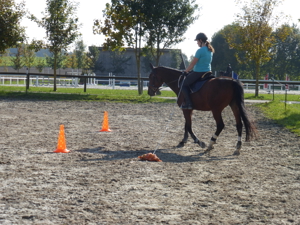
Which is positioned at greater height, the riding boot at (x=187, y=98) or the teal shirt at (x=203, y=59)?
the teal shirt at (x=203, y=59)

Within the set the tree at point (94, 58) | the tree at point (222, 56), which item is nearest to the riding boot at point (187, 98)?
the tree at point (222, 56)

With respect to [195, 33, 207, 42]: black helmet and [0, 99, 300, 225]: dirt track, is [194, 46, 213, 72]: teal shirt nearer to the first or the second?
[195, 33, 207, 42]: black helmet

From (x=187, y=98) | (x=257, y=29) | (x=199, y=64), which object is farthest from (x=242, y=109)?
(x=257, y=29)

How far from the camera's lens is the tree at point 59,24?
30.4 metres

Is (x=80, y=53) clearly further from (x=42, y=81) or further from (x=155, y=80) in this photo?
(x=155, y=80)

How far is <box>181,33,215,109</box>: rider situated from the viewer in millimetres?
9672

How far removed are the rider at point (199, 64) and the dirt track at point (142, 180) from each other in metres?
1.37

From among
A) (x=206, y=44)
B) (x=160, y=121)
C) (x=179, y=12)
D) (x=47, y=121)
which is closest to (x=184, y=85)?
(x=206, y=44)

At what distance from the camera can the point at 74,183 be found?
21.1ft

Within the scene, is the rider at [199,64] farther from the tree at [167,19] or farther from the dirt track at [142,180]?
the tree at [167,19]

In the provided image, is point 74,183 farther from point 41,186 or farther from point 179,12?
point 179,12

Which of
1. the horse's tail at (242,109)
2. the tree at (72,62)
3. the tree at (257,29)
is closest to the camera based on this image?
the horse's tail at (242,109)

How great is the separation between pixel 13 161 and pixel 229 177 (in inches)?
165

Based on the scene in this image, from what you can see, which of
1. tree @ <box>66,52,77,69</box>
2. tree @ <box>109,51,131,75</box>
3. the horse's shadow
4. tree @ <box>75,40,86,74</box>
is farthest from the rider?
tree @ <box>66,52,77,69</box>
